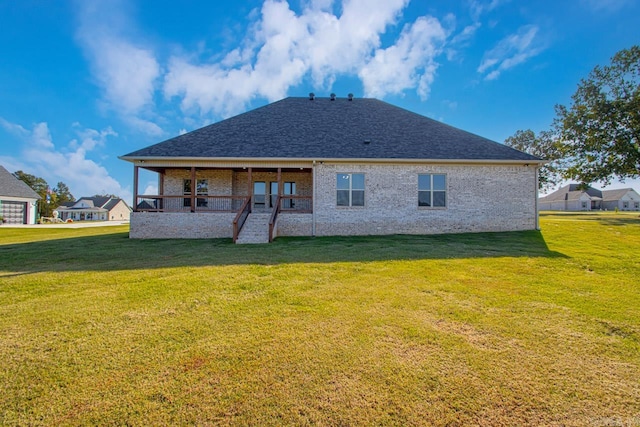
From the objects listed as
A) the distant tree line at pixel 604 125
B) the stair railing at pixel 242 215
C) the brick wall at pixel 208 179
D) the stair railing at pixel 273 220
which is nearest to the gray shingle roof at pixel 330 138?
the brick wall at pixel 208 179

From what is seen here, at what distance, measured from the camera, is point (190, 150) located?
1383 centimetres

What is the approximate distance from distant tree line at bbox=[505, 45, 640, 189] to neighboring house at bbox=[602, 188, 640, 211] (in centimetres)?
5014

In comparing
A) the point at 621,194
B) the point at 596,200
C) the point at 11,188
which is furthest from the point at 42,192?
the point at 621,194

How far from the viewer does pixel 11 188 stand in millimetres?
28734

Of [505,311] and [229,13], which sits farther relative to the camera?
[229,13]

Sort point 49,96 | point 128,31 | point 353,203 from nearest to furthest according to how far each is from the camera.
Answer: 1. point 128,31
2. point 353,203
3. point 49,96

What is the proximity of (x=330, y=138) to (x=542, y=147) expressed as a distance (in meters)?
35.3

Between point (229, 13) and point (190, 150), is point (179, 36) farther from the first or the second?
point (190, 150)

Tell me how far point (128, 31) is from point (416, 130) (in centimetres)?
1551

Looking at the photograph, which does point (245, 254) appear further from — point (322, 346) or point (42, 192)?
point (42, 192)

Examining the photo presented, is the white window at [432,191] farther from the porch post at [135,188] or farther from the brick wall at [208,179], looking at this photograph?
the porch post at [135,188]

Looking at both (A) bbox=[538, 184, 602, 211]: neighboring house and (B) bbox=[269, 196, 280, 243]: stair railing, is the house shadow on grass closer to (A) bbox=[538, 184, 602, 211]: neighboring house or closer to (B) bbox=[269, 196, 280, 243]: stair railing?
(B) bbox=[269, 196, 280, 243]: stair railing

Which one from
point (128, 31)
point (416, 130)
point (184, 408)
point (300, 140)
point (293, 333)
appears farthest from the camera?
point (416, 130)

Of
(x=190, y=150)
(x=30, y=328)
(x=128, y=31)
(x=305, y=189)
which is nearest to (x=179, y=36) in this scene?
(x=128, y=31)
